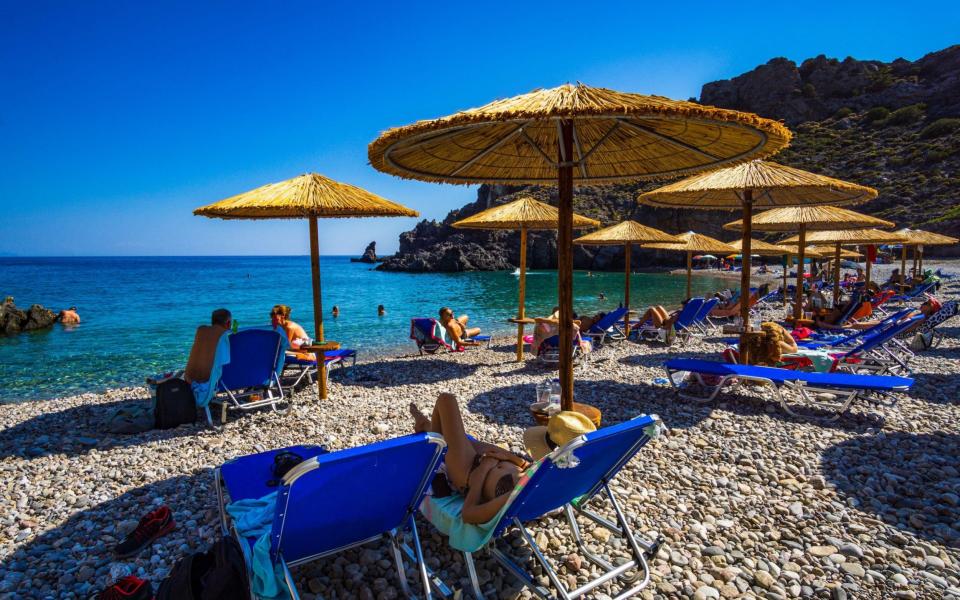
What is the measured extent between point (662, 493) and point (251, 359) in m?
4.61

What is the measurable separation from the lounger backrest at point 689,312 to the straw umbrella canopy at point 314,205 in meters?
6.97

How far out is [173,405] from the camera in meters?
5.28

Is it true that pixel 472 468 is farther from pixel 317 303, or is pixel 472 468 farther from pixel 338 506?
pixel 317 303

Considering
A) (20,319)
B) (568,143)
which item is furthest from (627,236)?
(20,319)

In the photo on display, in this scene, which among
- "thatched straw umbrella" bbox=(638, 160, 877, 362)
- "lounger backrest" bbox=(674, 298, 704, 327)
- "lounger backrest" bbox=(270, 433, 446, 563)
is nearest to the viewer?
"lounger backrest" bbox=(270, 433, 446, 563)

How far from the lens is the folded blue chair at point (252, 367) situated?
577cm

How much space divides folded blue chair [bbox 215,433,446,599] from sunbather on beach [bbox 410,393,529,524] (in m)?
0.27

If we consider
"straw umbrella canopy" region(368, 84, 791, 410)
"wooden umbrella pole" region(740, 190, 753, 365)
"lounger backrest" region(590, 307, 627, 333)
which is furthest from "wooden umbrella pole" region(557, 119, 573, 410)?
"lounger backrest" region(590, 307, 627, 333)

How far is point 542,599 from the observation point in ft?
7.94

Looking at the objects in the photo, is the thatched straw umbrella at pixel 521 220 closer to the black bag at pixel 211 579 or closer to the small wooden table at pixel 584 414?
the small wooden table at pixel 584 414

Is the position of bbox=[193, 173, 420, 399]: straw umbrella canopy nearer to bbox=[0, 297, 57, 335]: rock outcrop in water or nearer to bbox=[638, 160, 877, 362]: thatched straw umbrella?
bbox=[638, 160, 877, 362]: thatched straw umbrella

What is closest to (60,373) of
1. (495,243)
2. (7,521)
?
(7,521)

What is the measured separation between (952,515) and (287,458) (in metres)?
4.20

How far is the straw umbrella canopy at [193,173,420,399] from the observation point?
5736 millimetres
